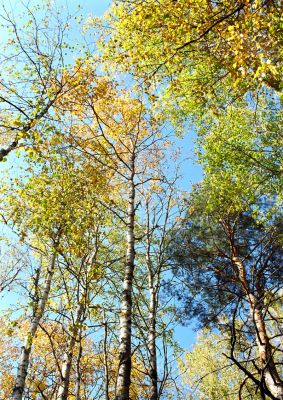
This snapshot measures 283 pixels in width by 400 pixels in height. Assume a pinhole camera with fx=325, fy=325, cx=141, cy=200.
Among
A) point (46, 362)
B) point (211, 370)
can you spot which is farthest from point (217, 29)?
point (211, 370)

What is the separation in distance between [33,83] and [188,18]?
416 cm

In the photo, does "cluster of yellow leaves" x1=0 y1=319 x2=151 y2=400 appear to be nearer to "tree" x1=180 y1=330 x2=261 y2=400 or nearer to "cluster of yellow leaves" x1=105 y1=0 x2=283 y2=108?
"tree" x1=180 y1=330 x2=261 y2=400

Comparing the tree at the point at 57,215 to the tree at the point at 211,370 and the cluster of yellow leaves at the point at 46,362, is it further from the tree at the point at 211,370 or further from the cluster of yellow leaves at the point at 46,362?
the tree at the point at 211,370

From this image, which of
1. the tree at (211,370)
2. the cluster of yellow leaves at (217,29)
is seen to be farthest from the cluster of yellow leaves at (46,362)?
the cluster of yellow leaves at (217,29)

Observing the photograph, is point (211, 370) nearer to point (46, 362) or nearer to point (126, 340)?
point (46, 362)

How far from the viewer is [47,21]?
324 inches

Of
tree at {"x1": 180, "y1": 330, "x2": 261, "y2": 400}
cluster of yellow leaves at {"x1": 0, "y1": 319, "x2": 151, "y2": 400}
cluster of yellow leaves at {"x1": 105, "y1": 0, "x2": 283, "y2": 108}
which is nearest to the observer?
cluster of yellow leaves at {"x1": 105, "y1": 0, "x2": 283, "y2": 108}

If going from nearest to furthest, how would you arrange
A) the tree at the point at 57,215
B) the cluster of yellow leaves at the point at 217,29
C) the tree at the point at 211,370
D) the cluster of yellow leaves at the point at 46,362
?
the cluster of yellow leaves at the point at 217,29, the tree at the point at 57,215, the cluster of yellow leaves at the point at 46,362, the tree at the point at 211,370

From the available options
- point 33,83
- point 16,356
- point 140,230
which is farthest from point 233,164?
point 16,356

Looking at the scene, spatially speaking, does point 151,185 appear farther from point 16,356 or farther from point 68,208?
point 16,356

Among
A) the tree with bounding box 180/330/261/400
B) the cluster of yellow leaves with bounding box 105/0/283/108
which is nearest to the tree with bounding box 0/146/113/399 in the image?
the cluster of yellow leaves with bounding box 105/0/283/108

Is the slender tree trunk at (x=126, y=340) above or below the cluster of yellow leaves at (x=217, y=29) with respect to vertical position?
below

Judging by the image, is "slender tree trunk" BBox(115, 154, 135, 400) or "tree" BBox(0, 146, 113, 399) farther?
"tree" BBox(0, 146, 113, 399)

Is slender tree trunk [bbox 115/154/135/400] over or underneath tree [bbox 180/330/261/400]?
underneath
